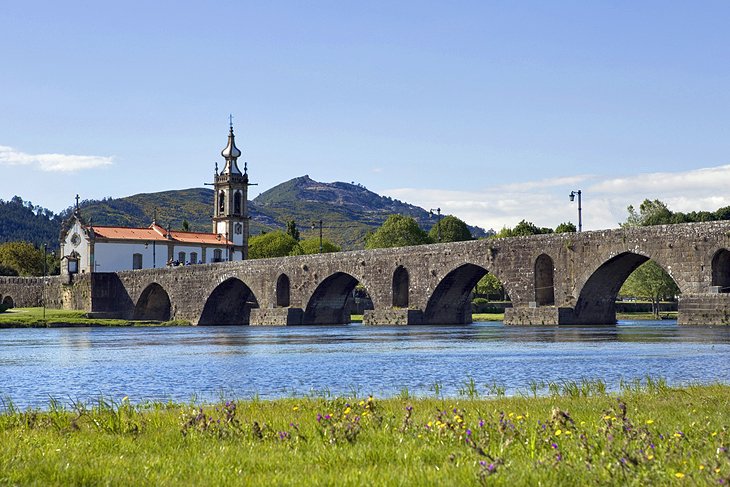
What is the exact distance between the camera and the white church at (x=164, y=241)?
4700 inches

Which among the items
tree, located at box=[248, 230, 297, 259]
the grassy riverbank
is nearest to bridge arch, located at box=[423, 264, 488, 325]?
the grassy riverbank

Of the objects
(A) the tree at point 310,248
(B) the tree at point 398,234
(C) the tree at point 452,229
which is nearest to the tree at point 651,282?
(B) the tree at point 398,234

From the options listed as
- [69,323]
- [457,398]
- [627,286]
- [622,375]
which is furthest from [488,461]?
[627,286]

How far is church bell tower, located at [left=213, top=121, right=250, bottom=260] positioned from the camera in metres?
131

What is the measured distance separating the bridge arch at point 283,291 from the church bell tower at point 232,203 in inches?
1739

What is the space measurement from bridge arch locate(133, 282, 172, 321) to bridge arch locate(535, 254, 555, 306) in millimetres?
49413

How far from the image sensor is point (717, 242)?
52.4 m

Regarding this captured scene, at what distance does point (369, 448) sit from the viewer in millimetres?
11867

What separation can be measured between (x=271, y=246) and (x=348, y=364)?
11673 cm

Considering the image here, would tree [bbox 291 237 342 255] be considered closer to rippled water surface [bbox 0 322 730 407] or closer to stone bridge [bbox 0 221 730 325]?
stone bridge [bbox 0 221 730 325]

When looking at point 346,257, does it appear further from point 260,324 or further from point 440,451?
point 440,451

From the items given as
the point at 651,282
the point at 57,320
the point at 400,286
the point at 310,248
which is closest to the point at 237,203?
the point at 310,248

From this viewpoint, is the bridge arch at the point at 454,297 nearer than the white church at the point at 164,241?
Yes

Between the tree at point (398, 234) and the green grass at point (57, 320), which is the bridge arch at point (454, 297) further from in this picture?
the tree at point (398, 234)
